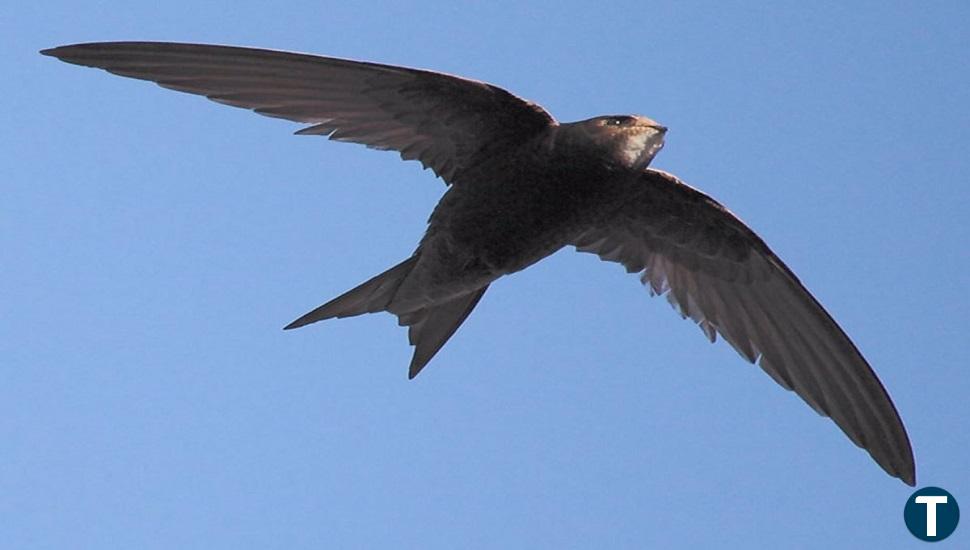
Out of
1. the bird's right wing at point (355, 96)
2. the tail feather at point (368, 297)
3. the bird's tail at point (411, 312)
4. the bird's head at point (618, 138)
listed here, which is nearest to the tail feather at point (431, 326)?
the bird's tail at point (411, 312)

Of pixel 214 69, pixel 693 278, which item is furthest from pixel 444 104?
pixel 693 278

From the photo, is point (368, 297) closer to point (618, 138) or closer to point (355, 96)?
point (355, 96)

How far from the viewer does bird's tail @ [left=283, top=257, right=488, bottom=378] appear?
650 centimetres

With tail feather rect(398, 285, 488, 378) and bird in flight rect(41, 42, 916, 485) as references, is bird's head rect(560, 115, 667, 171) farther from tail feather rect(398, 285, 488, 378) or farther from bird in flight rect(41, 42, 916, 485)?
tail feather rect(398, 285, 488, 378)

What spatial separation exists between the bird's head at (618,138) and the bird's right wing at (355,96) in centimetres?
19

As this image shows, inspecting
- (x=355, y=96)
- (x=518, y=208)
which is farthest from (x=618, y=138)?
(x=355, y=96)

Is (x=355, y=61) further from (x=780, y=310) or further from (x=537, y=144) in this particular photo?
(x=780, y=310)

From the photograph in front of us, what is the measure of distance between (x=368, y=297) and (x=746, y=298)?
169cm

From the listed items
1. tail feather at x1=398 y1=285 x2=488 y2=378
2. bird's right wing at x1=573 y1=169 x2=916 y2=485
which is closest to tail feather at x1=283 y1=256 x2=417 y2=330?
tail feather at x1=398 y1=285 x2=488 y2=378

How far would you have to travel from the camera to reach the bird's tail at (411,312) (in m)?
6.50

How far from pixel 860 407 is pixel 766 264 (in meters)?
0.72

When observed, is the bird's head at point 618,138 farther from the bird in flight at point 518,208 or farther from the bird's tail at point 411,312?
the bird's tail at point 411,312

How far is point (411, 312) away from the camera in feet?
21.7

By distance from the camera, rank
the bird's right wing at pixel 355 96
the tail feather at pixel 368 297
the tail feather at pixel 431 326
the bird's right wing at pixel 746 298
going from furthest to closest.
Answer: the bird's right wing at pixel 746 298, the tail feather at pixel 431 326, the tail feather at pixel 368 297, the bird's right wing at pixel 355 96
